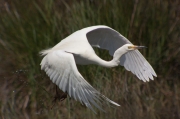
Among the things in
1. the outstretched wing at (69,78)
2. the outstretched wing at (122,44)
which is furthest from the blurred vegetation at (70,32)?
the outstretched wing at (69,78)

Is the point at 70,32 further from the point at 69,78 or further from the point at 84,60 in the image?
the point at 69,78

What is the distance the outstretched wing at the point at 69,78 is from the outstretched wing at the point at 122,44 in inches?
29.8

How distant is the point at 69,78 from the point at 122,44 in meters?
1.17

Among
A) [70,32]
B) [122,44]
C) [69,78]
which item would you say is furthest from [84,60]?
[70,32]

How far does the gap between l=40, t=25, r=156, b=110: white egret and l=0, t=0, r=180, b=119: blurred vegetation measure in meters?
0.52

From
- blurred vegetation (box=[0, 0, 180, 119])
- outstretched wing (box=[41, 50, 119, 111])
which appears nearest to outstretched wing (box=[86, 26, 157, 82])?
blurred vegetation (box=[0, 0, 180, 119])

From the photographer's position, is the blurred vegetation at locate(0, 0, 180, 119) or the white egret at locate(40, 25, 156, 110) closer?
the white egret at locate(40, 25, 156, 110)

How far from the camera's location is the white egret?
4.74 meters

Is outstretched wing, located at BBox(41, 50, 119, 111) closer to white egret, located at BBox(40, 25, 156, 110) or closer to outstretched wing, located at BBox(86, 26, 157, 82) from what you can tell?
white egret, located at BBox(40, 25, 156, 110)

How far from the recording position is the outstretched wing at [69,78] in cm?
468

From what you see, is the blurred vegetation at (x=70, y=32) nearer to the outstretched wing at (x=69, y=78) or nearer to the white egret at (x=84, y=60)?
the white egret at (x=84, y=60)

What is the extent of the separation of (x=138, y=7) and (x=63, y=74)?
2.18 m

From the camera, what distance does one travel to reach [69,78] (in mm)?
4852

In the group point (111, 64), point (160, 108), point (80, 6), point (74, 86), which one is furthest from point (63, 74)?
point (80, 6)
